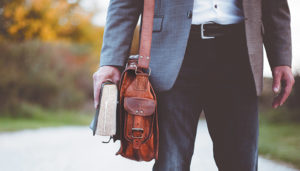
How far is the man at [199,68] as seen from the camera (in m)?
1.67

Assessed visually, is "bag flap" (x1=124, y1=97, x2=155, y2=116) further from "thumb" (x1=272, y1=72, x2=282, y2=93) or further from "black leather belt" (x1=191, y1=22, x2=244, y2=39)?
"thumb" (x1=272, y1=72, x2=282, y2=93)

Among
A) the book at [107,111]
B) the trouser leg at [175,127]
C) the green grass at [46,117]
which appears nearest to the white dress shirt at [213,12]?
the trouser leg at [175,127]

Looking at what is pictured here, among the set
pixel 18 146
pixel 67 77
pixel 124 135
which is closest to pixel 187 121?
pixel 124 135

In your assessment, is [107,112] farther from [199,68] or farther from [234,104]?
[234,104]

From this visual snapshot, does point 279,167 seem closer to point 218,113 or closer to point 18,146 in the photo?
point 218,113

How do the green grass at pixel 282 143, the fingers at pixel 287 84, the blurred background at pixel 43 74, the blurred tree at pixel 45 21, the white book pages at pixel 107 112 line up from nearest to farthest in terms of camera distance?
the white book pages at pixel 107 112
the fingers at pixel 287 84
the green grass at pixel 282 143
the blurred background at pixel 43 74
the blurred tree at pixel 45 21

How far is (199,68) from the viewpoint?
168 centimetres

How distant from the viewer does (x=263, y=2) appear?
189 cm

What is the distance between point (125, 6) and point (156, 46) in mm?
252

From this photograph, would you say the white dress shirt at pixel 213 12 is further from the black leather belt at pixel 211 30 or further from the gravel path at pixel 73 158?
the gravel path at pixel 73 158

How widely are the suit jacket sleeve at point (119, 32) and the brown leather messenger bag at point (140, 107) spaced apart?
0.26 ft

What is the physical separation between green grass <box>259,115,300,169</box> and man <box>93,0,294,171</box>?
3.59 meters

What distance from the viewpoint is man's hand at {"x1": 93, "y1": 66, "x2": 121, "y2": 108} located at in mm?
1640

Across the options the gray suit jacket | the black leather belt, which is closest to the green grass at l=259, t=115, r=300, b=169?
the gray suit jacket
